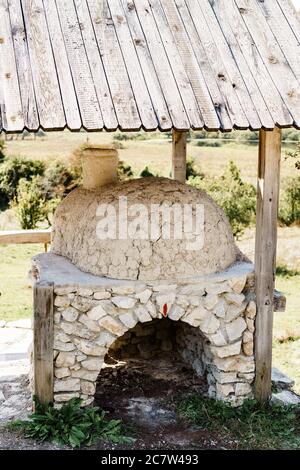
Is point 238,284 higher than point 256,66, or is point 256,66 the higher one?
point 256,66

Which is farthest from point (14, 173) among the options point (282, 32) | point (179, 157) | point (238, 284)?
point (238, 284)

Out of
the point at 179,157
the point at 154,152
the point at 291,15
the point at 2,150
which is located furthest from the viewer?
the point at 154,152

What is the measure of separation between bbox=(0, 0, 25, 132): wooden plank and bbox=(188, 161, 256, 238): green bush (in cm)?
1034

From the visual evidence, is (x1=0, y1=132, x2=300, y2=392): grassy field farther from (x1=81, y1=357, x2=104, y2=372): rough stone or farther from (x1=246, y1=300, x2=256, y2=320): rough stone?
(x1=81, y1=357, x2=104, y2=372): rough stone

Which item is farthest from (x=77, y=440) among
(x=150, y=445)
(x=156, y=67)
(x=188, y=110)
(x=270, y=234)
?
(x=156, y=67)

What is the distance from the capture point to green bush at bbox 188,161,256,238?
15.8 m

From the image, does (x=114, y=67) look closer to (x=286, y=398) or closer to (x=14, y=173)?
(x=286, y=398)

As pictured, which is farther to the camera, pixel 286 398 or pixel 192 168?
pixel 192 168

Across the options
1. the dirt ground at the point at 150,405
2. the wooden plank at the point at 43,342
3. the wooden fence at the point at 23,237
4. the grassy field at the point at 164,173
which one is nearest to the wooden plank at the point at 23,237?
the wooden fence at the point at 23,237

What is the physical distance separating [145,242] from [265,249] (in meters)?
1.19

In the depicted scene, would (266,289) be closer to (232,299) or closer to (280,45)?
(232,299)

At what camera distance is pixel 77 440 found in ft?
17.7

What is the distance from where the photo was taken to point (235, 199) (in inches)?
631

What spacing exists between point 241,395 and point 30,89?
361 cm
